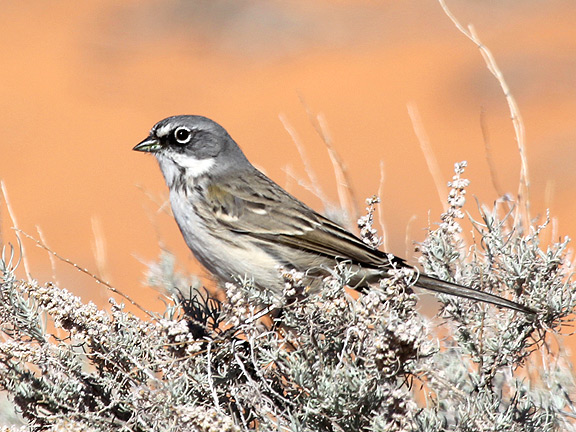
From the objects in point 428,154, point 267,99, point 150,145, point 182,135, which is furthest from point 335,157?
point 267,99

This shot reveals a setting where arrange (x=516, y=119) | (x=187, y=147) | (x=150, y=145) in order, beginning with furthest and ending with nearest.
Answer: (x=187, y=147) → (x=150, y=145) → (x=516, y=119)

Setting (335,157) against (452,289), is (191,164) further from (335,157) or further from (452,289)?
(452,289)

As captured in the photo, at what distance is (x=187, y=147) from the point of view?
19.2ft

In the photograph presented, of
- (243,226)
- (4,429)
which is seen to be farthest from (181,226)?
(4,429)

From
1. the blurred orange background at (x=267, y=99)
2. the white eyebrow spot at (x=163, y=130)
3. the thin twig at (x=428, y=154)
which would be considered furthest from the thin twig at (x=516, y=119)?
the blurred orange background at (x=267, y=99)

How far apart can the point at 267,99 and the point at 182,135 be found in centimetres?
1229

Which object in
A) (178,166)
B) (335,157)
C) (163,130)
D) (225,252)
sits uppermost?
(335,157)

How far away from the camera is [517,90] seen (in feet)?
54.2

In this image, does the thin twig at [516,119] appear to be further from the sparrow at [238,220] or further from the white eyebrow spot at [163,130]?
the white eyebrow spot at [163,130]

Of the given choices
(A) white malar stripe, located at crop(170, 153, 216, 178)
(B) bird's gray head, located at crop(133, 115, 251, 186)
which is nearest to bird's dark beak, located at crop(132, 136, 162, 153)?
(B) bird's gray head, located at crop(133, 115, 251, 186)

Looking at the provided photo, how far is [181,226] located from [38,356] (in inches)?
75.8

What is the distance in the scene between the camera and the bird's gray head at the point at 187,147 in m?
5.77

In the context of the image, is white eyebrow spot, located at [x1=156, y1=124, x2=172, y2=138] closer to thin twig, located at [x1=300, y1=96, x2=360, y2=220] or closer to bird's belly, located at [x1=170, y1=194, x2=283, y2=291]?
bird's belly, located at [x1=170, y1=194, x2=283, y2=291]

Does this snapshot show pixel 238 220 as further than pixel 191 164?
No
